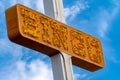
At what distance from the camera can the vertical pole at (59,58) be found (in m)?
6.96

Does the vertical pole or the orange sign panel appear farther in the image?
the vertical pole

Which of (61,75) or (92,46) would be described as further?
(92,46)

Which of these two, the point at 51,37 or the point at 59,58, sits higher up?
the point at 51,37

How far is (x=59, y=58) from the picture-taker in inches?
279

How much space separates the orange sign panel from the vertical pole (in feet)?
0.25

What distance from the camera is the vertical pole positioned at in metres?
6.96

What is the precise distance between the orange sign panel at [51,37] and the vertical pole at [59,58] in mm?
77

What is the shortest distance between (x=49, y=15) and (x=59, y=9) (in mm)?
131

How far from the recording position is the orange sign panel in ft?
22.3

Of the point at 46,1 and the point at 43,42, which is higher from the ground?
the point at 46,1

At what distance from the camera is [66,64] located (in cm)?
708

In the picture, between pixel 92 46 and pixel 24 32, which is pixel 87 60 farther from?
pixel 24 32

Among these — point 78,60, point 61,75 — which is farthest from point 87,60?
point 61,75

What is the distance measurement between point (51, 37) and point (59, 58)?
9.0 inches
